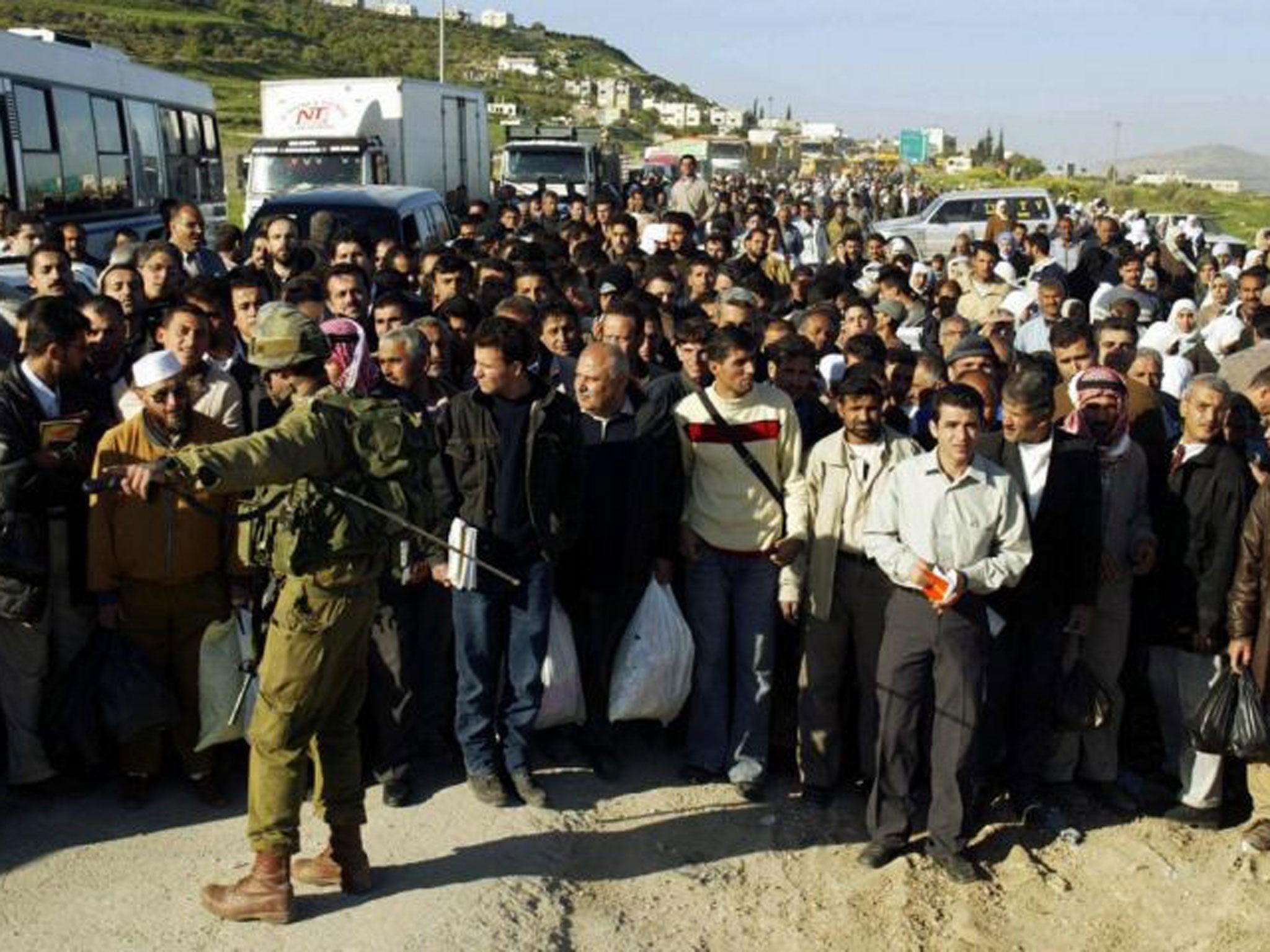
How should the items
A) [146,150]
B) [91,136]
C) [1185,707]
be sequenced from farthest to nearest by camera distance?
[146,150] < [91,136] < [1185,707]

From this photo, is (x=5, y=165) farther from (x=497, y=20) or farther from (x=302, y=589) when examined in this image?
(x=497, y=20)

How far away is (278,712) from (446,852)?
1100 millimetres

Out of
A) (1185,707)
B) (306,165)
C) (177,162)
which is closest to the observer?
(1185,707)

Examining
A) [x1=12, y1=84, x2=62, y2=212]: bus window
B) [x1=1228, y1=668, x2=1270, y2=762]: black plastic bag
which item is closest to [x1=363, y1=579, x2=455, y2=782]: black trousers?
[x1=1228, y1=668, x2=1270, y2=762]: black plastic bag

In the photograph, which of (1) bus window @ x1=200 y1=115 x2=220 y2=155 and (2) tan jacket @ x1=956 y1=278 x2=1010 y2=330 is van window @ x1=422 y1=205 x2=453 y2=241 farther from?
(1) bus window @ x1=200 y1=115 x2=220 y2=155

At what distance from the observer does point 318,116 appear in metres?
22.2

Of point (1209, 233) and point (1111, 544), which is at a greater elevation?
point (1111, 544)

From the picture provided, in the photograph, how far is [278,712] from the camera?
182 inches

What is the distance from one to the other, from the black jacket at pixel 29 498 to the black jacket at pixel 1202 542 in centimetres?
451

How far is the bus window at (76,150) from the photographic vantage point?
49.8 ft

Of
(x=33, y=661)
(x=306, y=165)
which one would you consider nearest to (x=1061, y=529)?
(x=33, y=661)

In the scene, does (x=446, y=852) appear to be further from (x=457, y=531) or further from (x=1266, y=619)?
(x=1266, y=619)

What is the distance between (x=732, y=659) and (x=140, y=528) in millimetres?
2624

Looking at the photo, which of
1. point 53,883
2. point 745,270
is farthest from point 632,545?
point 745,270
